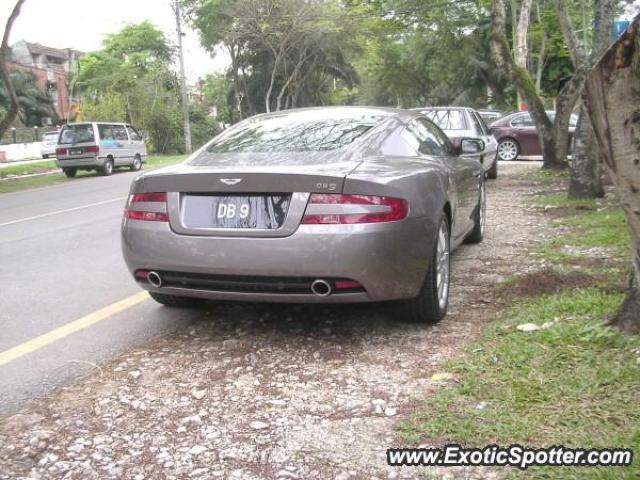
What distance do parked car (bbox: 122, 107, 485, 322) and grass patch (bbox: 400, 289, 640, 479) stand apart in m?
0.61

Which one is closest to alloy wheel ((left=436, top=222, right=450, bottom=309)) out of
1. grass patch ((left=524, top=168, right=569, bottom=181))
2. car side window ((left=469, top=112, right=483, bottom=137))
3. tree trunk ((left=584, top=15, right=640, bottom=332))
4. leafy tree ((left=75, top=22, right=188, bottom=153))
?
tree trunk ((left=584, top=15, right=640, bottom=332))

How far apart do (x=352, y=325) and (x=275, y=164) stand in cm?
115

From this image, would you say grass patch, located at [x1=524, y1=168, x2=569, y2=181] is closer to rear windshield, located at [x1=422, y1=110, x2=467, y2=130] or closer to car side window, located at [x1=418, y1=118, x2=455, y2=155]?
rear windshield, located at [x1=422, y1=110, x2=467, y2=130]

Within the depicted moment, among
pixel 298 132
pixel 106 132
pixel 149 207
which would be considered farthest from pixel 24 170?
pixel 149 207

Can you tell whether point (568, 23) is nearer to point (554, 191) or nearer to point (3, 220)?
point (554, 191)

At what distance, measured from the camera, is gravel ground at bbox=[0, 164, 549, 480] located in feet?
8.69

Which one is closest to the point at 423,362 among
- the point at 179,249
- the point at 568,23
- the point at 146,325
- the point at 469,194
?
the point at 179,249

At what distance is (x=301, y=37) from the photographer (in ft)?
124

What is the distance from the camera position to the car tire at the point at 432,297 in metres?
4.03

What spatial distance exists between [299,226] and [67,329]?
77.6 inches

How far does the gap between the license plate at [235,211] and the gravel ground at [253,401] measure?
0.76 metres

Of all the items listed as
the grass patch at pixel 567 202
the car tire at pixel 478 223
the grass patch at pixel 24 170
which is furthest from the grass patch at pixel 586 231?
the grass patch at pixel 24 170

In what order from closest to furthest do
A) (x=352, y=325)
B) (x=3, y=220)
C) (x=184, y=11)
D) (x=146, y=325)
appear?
(x=352, y=325) → (x=146, y=325) → (x=3, y=220) → (x=184, y=11)

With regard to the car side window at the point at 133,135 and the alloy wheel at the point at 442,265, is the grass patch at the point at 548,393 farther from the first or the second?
the car side window at the point at 133,135
